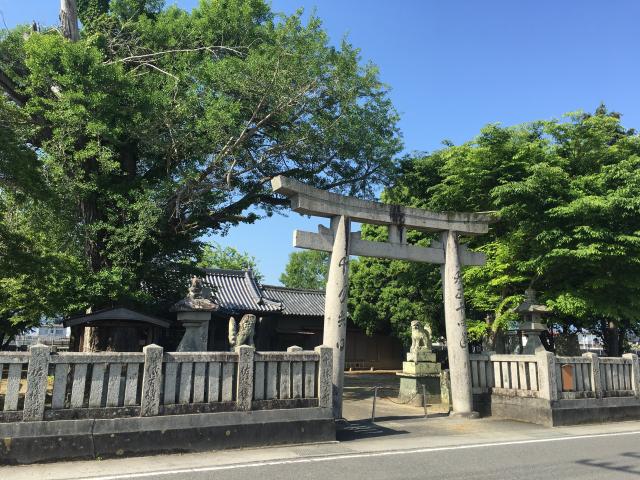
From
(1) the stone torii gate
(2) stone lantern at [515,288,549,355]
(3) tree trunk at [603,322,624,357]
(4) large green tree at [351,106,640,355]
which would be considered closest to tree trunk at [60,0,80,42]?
(1) the stone torii gate

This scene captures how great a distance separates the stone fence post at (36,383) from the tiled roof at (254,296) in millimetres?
17964

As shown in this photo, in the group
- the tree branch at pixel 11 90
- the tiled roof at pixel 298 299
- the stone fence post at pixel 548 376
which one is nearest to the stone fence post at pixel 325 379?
the stone fence post at pixel 548 376

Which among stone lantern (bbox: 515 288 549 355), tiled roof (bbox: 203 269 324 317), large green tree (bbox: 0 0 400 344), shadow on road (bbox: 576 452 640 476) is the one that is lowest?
shadow on road (bbox: 576 452 640 476)

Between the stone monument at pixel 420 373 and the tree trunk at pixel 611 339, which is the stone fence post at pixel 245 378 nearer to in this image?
the stone monument at pixel 420 373

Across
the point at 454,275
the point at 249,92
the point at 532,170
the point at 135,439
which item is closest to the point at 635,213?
the point at 532,170

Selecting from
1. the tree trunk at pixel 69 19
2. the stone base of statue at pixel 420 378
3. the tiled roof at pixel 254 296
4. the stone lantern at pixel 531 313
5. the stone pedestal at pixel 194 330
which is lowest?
the stone base of statue at pixel 420 378

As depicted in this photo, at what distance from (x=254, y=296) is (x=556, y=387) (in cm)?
2007

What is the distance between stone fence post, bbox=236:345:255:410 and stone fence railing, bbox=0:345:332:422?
2 cm

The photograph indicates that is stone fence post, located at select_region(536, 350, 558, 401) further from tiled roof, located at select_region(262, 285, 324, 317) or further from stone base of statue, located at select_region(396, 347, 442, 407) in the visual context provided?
tiled roof, located at select_region(262, 285, 324, 317)

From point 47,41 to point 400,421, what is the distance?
14.3 m

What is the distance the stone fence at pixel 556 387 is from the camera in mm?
12227

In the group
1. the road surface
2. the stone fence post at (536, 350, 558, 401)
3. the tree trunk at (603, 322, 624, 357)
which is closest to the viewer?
the road surface

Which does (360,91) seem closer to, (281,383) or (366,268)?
(281,383)

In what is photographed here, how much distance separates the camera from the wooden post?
1144 cm
